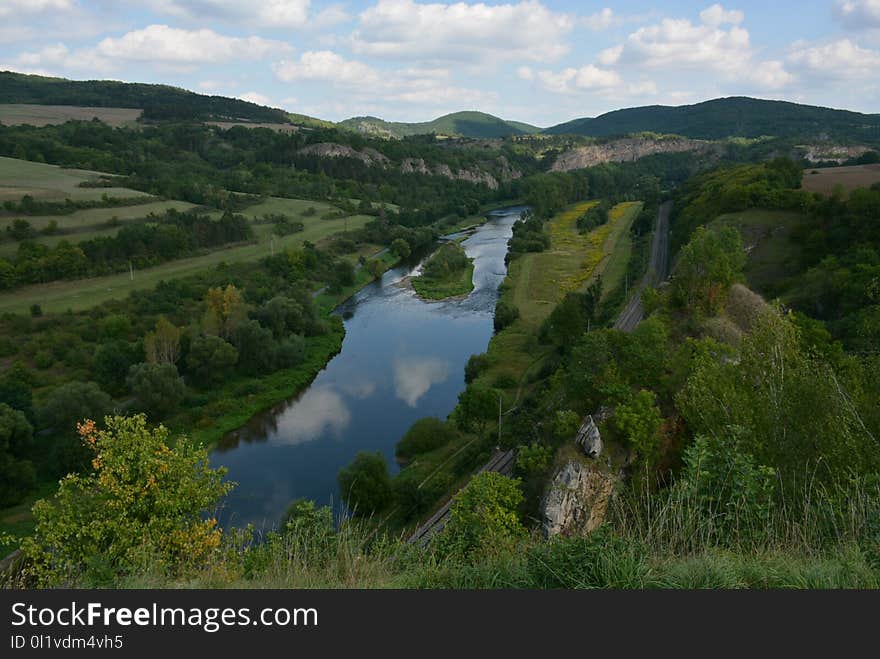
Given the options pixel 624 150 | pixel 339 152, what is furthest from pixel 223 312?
pixel 624 150

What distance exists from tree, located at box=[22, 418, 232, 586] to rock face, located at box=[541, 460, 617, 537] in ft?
30.4

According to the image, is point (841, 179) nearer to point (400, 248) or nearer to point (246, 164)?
point (400, 248)

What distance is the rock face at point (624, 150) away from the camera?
149625mm

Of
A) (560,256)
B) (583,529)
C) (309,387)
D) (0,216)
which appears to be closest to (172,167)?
(0,216)

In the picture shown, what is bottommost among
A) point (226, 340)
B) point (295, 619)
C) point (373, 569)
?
point (226, 340)

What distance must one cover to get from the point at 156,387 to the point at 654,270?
3932 centimetres

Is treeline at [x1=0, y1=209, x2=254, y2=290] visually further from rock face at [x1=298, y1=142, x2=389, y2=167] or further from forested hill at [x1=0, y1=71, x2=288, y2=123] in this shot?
forested hill at [x1=0, y1=71, x2=288, y2=123]

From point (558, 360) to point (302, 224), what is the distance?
1928 inches

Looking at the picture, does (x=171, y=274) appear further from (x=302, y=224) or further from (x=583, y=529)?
(x=583, y=529)

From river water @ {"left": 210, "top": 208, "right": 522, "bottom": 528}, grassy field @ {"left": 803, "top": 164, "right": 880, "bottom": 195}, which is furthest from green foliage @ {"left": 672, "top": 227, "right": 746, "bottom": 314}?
grassy field @ {"left": 803, "top": 164, "right": 880, "bottom": 195}

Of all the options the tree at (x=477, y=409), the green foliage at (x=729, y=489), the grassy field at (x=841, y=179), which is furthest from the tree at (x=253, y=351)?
the grassy field at (x=841, y=179)

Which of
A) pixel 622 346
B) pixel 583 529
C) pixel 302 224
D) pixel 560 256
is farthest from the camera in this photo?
pixel 302 224

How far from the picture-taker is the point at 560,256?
64.0 metres

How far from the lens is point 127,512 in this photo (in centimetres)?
777
